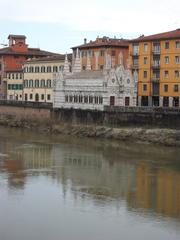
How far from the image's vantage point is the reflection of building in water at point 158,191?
30.4 metres

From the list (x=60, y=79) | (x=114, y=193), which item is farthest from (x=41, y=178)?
(x=60, y=79)

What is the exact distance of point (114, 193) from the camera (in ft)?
110

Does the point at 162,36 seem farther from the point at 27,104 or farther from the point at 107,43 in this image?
the point at 27,104

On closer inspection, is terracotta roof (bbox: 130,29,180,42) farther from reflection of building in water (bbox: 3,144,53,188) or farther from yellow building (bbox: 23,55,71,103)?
reflection of building in water (bbox: 3,144,53,188)

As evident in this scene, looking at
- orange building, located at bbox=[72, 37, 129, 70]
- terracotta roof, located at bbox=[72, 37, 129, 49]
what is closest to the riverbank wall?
orange building, located at bbox=[72, 37, 129, 70]

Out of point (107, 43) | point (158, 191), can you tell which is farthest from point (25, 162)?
point (107, 43)

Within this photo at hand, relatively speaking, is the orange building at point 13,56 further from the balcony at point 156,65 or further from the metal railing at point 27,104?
the balcony at point 156,65

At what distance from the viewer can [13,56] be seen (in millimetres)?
99312

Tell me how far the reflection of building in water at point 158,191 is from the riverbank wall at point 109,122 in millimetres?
13089

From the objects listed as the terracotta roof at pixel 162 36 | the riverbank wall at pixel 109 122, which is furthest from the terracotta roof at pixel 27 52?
the terracotta roof at pixel 162 36

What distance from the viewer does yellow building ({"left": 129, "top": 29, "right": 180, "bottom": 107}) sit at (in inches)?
2832

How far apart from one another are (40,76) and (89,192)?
56771 millimetres

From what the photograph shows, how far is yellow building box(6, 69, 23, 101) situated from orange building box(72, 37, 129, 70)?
41.2 ft

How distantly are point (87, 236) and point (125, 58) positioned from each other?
60519mm
